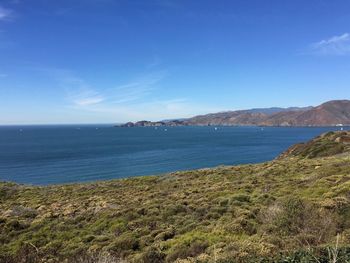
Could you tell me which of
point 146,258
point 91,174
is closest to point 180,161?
point 91,174

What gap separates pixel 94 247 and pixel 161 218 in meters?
4.30

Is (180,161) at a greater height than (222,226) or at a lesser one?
lesser

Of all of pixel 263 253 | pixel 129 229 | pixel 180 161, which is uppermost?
pixel 263 253

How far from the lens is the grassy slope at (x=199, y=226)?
9.40m

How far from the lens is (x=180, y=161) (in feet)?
272

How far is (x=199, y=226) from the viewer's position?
46.0ft

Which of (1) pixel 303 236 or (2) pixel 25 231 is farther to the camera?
(2) pixel 25 231

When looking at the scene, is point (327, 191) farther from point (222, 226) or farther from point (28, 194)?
point (28, 194)

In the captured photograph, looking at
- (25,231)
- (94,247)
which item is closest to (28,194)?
(25,231)

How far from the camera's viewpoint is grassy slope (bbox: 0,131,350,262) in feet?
30.8

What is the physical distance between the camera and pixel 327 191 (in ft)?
53.7

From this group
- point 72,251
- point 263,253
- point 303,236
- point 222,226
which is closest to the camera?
point 263,253

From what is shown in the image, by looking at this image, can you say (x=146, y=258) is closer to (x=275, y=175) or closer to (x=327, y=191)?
(x=327, y=191)

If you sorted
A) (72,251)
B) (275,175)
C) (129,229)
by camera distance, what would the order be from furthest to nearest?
(275,175) → (129,229) → (72,251)
